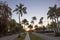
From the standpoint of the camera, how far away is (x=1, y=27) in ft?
240

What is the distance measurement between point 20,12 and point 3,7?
18.1 m

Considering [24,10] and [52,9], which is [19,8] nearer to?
[24,10]

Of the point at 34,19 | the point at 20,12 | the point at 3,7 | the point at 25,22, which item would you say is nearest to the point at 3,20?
the point at 3,7

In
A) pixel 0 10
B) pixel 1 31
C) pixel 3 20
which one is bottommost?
pixel 1 31

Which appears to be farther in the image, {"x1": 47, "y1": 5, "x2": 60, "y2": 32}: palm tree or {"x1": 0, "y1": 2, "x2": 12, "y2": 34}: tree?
{"x1": 47, "y1": 5, "x2": 60, "y2": 32}: palm tree

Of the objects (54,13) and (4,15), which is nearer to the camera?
(4,15)

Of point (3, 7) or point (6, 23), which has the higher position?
point (3, 7)

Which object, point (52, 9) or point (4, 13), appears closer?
point (4, 13)

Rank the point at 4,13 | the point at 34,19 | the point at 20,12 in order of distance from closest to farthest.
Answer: the point at 20,12 < the point at 4,13 < the point at 34,19

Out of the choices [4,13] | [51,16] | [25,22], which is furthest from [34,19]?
[4,13]

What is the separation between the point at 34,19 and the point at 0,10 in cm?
8864

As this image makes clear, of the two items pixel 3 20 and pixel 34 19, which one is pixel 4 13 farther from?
pixel 34 19

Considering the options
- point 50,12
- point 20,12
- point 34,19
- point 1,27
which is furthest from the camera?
point 34,19

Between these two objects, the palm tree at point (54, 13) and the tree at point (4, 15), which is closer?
the tree at point (4, 15)
